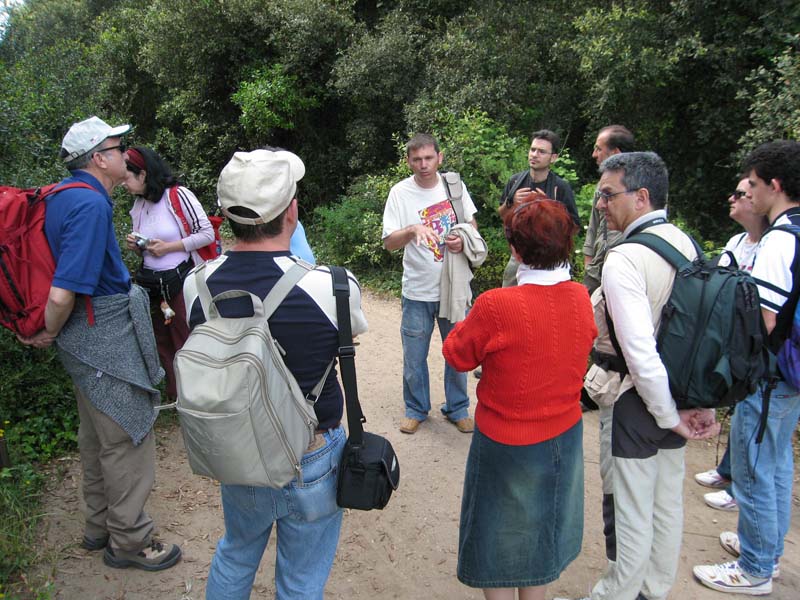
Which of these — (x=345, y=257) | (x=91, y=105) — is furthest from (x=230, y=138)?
(x=91, y=105)

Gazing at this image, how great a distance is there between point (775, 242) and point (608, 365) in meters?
0.98

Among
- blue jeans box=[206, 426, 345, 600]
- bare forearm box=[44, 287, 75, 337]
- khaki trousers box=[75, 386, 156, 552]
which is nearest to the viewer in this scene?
blue jeans box=[206, 426, 345, 600]

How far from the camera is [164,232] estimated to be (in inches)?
Answer: 163

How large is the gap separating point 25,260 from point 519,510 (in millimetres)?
2412

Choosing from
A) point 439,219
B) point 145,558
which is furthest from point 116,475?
point 439,219

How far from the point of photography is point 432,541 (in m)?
3.43

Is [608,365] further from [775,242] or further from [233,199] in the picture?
[233,199]

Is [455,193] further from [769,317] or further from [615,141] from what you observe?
[769,317]

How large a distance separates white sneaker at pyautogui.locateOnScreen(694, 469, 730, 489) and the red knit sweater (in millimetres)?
2137

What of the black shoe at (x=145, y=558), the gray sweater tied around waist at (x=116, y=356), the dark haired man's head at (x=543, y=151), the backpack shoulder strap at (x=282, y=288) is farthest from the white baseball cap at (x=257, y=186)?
the dark haired man's head at (x=543, y=151)

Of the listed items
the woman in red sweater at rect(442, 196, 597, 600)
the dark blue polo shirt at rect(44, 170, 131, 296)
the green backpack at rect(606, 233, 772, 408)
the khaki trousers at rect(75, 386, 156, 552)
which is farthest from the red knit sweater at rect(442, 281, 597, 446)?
the khaki trousers at rect(75, 386, 156, 552)

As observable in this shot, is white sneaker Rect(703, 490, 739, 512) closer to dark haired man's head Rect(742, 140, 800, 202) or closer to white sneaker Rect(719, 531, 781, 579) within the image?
white sneaker Rect(719, 531, 781, 579)

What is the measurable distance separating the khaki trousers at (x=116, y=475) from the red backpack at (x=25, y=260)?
0.48 meters

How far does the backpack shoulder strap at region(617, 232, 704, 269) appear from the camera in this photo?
2371 mm
